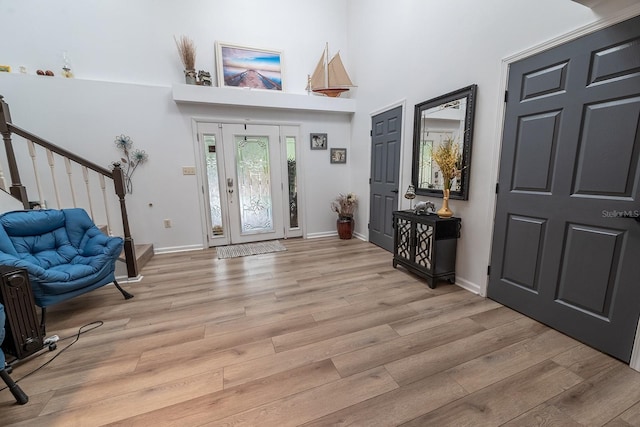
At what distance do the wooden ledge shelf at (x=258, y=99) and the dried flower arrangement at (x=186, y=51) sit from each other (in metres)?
0.35

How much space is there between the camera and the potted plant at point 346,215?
449 centimetres

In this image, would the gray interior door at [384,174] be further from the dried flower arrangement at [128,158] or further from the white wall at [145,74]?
the dried flower arrangement at [128,158]

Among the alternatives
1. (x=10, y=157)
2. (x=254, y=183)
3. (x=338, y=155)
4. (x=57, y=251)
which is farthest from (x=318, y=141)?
(x=10, y=157)

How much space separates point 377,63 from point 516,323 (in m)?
3.56

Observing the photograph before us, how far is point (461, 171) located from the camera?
2.51m

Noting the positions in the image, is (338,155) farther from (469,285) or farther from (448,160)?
(469,285)

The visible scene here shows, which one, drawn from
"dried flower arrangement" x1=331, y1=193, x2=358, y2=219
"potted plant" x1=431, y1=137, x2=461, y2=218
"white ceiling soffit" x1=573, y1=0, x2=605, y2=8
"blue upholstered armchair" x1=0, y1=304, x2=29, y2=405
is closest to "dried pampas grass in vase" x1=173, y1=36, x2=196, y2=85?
"dried flower arrangement" x1=331, y1=193, x2=358, y2=219

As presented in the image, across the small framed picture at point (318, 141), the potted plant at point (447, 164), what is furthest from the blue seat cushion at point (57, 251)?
the potted plant at point (447, 164)

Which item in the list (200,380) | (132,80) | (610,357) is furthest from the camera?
(132,80)

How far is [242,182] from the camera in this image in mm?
4188

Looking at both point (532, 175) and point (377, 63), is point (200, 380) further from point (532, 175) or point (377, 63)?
point (377, 63)

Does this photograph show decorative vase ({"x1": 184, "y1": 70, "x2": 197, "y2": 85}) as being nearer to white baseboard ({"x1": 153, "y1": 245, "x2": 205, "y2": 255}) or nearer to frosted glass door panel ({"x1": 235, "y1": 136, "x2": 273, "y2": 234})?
frosted glass door panel ({"x1": 235, "y1": 136, "x2": 273, "y2": 234})

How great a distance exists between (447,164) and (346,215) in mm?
2201

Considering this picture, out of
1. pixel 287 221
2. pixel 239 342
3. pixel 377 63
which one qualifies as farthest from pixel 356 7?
pixel 239 342
